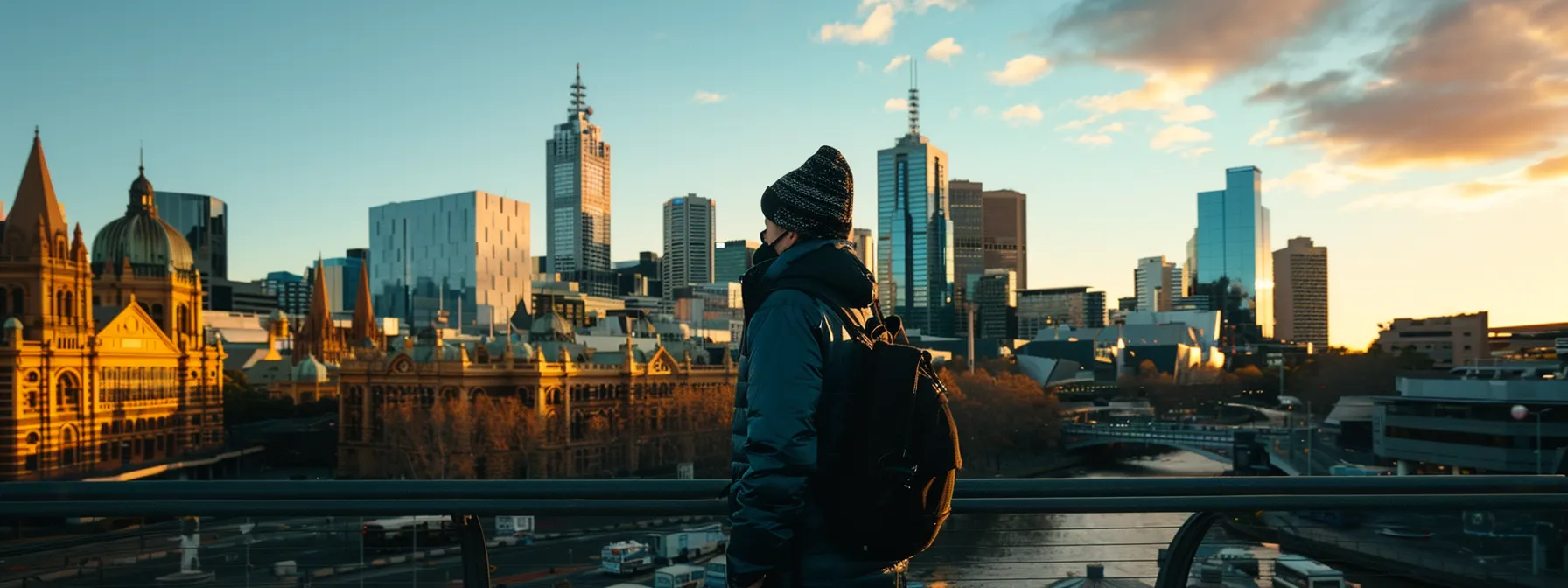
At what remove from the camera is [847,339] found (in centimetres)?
248

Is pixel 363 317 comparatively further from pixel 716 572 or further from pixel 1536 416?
pixel 716 572

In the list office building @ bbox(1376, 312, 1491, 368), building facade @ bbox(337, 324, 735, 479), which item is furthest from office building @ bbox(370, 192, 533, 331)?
office building @ bbox(1376, 312, 1491, 368)

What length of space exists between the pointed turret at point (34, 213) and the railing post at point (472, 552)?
63654 mm

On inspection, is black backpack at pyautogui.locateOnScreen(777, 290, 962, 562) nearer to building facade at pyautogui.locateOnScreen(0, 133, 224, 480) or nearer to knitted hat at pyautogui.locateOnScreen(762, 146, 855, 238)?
knitted hat at pyautogui.locateOnScreen(762, 146, 855, 238)

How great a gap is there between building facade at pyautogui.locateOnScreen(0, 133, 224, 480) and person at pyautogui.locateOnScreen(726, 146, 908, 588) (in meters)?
58.6

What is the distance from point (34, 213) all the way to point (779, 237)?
217 feet

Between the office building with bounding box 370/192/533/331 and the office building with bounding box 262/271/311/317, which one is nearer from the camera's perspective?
the office building with bounding box 370/192/533/331

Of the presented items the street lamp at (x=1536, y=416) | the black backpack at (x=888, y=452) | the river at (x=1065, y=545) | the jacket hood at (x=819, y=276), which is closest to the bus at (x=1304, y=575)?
the river at (x=1065, y=545)

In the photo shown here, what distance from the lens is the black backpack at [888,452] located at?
8.00ft

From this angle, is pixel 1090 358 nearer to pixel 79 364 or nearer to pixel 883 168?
pixel 883 168

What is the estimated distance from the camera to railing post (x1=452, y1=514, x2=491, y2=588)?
3.26m

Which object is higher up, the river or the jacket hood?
the jacket hood

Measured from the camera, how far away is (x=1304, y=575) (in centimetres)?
440

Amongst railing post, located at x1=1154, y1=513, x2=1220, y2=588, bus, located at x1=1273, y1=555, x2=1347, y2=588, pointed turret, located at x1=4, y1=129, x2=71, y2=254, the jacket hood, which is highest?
pointed turret, located at x1=4, y1=129, x2=71, y2=254
